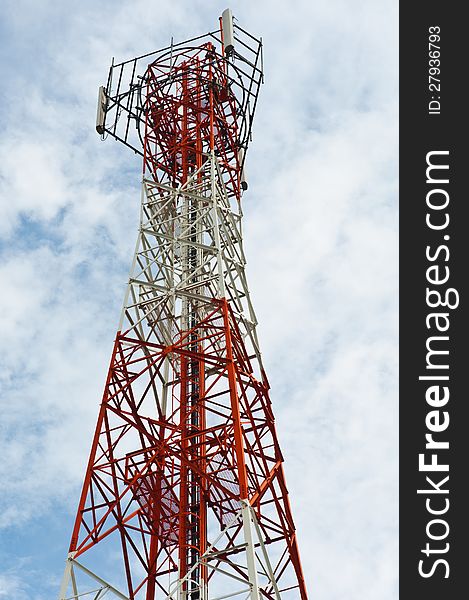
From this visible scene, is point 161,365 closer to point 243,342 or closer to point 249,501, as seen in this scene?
point 243,342

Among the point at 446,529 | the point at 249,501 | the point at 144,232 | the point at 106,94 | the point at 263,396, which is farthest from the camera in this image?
the point at 106,94

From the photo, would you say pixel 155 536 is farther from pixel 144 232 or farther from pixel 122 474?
pixel 144 232

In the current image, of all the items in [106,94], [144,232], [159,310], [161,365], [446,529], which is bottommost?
[446,529]

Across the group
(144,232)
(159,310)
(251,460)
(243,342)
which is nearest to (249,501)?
(251,460)

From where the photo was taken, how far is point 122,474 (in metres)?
23.3

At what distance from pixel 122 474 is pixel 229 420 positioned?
363 centimetres

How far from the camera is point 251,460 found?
77.0 feet

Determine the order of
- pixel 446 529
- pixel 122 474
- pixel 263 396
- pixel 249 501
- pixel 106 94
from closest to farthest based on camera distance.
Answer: pixel 446 529
pixel 249 501
pixel 122 474
pixel 263 396
pixel 106 94

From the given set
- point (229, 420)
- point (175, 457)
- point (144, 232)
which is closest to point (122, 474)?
point (175, 457)

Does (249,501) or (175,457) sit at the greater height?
(175,457)

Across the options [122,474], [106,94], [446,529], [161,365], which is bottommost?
[446,529]

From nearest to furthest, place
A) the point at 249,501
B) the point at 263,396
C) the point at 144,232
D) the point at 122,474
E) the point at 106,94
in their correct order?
the point at 249,501, the point at 122,474, the point at 263,396, the point at 144,232, the point at 106,94

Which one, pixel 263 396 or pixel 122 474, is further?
pixel 263 396

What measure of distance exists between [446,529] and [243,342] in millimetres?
9998
